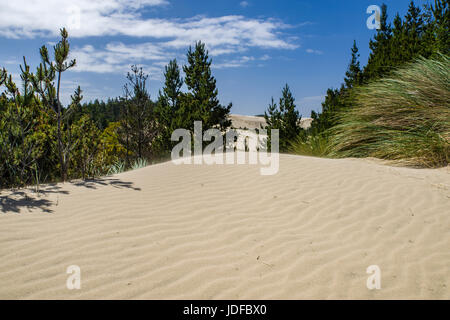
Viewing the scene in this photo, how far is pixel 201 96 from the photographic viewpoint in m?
13.2

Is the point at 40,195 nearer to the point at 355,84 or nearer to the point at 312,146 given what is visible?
the point at 312,146

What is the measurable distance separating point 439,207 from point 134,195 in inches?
165

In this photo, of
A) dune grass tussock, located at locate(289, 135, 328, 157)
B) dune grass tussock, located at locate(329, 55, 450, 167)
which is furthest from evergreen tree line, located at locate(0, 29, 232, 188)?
dune grass tussock, located at locate(329, 55, 450, 167)

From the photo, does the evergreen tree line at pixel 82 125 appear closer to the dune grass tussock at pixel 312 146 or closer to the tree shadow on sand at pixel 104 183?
the tree shadow on sand at pixel 104 183

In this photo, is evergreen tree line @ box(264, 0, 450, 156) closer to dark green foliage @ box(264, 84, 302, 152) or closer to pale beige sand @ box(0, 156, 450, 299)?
dark green foliage @ box(264, 84, 302, 152)

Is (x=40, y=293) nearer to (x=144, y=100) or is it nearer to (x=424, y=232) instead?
(x=424, y=232)

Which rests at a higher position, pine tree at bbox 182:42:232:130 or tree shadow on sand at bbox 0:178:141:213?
pine tree at bbox 182:42:232:130

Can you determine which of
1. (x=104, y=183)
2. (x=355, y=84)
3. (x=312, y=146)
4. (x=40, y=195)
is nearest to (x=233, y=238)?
(x=104, y=183)

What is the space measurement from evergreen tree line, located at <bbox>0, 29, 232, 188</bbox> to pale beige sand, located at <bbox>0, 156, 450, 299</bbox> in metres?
1.60

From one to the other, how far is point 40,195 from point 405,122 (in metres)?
7.91

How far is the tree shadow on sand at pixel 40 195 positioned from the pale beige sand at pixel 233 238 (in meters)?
0.03

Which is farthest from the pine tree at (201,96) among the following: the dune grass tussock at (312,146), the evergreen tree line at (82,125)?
the dune grass tussock at (312,146)

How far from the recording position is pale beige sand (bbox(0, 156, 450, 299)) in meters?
2.53

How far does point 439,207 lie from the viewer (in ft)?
13.3
